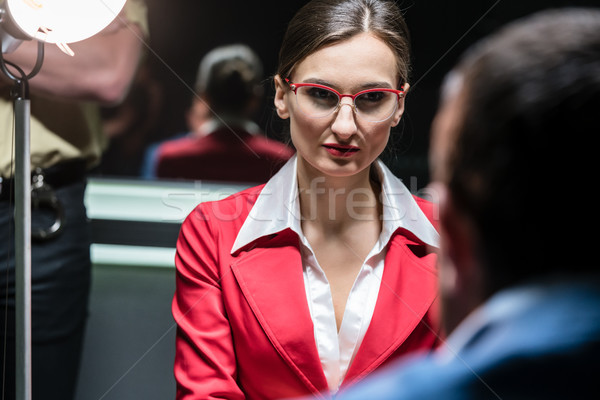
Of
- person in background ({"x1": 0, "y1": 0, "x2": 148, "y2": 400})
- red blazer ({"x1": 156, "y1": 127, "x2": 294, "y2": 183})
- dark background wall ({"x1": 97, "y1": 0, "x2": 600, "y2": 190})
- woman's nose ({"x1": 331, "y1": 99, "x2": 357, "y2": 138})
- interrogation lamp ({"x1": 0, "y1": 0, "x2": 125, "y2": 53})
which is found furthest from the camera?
red blazer ({"x1": 156, "y1": 127, "x2": 294, "y2": 183})

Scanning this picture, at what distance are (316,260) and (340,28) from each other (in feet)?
1.54

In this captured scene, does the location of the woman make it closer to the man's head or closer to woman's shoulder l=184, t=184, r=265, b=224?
woman's shoulder l=184, t=184, r=265, b=224

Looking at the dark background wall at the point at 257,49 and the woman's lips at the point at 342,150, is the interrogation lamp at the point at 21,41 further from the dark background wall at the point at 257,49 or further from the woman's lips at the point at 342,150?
the dark background wall at the point at 257,49

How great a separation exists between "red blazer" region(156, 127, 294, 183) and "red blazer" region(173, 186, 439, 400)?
0.64m

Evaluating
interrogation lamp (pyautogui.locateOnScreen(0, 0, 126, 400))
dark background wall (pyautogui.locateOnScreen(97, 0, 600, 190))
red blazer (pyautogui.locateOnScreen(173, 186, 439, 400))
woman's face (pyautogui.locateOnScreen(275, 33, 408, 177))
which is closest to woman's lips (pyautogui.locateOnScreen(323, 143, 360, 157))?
woman's face (pyautogui.locateOnScreen(275, 33, 408, 177))

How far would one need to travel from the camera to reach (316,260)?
1.32 metres

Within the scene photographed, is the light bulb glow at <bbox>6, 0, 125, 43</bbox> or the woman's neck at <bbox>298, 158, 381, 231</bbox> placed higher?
the light bulb glow at <bbox>6, 0, 125, 43</bbox>

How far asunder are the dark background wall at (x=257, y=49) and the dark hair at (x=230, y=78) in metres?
0.02

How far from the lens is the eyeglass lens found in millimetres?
1222

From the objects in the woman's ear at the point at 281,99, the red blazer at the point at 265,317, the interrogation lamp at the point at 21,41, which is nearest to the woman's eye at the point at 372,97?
the woman's ear at the point at 281,99

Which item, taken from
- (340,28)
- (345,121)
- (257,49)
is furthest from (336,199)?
(257,49)

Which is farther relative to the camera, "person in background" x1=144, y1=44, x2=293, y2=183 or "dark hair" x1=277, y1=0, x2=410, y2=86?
"person in background" x1=144, y1=44, x2=293, y2=183

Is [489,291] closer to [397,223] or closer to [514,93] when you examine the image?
[514,93]

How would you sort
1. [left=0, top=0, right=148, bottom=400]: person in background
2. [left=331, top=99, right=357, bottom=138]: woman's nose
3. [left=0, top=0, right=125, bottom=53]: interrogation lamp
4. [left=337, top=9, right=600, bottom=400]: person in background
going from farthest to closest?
[left=0, top=0, right=148, bottom=400]: person in background, [left=331, top=99, right=357, bottom=138]: woman's nose, [left=0, top=0, right=125, bottom=53]: interrogation lamp, [left=337, top=9, right=600, bottom=400]: person in background
